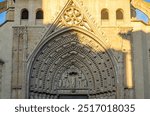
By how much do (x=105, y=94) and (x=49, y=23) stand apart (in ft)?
8.96

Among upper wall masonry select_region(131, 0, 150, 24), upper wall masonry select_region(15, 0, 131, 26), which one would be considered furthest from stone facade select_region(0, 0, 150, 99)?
upper wall masonry select_region(131, 0, 150, 24)

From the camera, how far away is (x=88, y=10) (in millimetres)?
14039

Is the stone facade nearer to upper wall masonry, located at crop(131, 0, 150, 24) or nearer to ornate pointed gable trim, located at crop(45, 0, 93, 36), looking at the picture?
ornate pointed gable trim, located at crop(45, 0, 93, 36)

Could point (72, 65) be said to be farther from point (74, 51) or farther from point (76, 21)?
point (76, 21)

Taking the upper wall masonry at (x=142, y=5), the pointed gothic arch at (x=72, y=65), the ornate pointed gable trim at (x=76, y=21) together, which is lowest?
the pointed gothic arch at (x=72, y=65)

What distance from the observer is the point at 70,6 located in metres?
14.1

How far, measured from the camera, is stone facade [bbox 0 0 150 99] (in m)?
13.4

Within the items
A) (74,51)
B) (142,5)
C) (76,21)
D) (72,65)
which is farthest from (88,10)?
(142,5)

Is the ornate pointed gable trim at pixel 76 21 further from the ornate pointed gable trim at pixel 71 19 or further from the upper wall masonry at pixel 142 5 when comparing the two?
the upper wall masonry at pixel 142 5

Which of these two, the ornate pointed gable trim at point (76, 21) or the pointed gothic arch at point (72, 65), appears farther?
the ornate pointed gable trim at point (76, 21)

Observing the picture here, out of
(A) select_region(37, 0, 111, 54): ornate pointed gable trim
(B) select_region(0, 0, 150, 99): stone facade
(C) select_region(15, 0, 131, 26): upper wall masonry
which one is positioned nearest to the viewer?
(B) select_region(0, 0, 150, 99): stone facade

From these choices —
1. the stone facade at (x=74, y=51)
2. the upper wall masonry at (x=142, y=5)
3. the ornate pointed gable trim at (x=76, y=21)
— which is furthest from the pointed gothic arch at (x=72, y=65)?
the upper wall masonry at (x=142, y=5)

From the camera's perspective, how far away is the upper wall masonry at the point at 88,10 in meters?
13.9

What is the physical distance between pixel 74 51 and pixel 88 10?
4.40ft
